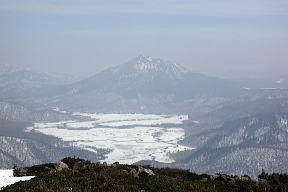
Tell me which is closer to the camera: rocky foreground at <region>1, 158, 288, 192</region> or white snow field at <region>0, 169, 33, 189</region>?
rocky foreground at <region>1, 158, 288, 192</region>

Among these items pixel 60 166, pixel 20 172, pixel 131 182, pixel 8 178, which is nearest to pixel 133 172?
pixel 131 182

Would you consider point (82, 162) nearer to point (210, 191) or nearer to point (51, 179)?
point (51, 179)

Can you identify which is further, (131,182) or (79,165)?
(79,165)

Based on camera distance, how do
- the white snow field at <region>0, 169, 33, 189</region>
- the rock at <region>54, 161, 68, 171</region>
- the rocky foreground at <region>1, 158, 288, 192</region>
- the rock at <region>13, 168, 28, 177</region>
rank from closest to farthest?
1. the rocky foreground at <region>1, 158, 288, 192</region>
2. the white snow field at <region>0, 169, 33, 189</region>
3. the rock at <region>54, 161, 68, 171</region>
4. the rock at <region>13, 168, 28, 177</region>

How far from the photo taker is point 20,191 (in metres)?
26.5

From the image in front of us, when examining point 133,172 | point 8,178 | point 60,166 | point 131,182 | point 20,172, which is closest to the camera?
point 131,182

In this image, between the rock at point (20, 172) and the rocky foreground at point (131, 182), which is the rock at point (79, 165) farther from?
the rock at point (20, 172)

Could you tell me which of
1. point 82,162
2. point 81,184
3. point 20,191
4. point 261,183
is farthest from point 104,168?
point 261,183

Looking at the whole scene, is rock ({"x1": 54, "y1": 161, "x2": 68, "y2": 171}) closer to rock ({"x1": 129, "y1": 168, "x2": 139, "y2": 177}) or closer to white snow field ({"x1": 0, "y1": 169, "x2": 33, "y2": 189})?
white snow field ({"x1": 0, "y1": 169, "x2": 33, "y2": 189})

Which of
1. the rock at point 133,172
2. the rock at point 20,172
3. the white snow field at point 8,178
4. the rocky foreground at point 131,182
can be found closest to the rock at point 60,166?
the white snow field at point 8,178

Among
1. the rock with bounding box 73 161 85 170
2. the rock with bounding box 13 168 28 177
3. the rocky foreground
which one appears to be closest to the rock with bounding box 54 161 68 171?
the rock with bounding box 73 161 85 170

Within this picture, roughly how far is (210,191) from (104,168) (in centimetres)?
1128

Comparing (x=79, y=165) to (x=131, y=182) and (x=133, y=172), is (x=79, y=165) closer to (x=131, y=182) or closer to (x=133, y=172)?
(x=133, y=172)

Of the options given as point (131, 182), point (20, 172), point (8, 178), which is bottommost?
point (8, 178)
